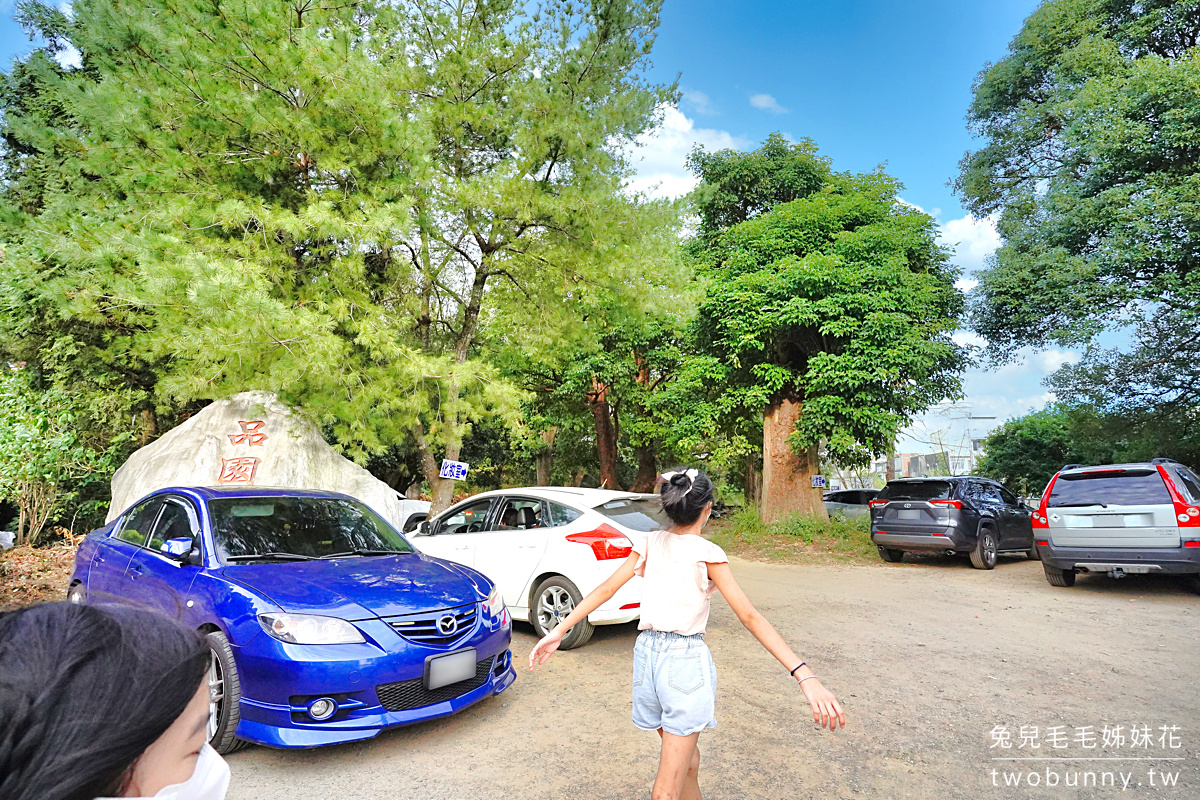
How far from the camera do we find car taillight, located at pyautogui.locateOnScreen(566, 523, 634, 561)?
627cm

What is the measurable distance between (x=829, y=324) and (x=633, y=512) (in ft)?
31.0

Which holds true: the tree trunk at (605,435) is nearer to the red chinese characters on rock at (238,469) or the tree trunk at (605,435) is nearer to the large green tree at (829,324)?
the large green tree at (829,324)

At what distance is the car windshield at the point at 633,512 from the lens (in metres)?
6.57

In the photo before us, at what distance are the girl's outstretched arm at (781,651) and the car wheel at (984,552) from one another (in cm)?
1126

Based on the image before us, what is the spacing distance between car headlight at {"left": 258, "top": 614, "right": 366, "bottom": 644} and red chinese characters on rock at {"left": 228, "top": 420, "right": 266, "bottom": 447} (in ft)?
29.3

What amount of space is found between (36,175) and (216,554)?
14.2 m

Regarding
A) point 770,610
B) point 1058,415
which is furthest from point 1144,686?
point 1058,415

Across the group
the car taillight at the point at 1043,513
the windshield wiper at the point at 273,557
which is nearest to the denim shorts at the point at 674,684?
the windshield wiper at the point at 273,557

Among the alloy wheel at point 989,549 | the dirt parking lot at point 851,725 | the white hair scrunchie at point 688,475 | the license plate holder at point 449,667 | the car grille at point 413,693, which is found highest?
the white hair scrunchie at point 688,475

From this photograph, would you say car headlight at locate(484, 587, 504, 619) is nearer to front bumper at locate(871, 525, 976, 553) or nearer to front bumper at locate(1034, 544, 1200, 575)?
front bumper at locate(1034, 544, 1200, 575)

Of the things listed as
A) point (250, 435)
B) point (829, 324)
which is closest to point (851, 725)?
point (250, 435)

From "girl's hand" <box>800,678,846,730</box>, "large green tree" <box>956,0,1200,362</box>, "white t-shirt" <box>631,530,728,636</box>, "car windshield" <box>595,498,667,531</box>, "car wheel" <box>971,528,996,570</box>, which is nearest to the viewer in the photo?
"girl's hand" <box>800,678,846,730</box>

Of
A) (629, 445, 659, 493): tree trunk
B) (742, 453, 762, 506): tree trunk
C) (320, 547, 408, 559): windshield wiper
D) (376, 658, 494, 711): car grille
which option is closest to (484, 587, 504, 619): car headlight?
(376, 658, 494, 711): car grille

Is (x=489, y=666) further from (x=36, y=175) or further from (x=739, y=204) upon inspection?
(x=739, y=204)
